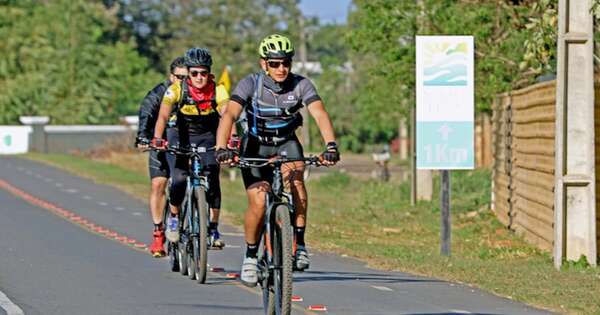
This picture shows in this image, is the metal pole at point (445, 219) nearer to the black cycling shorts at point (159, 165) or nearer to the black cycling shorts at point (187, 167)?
the black cycling shorts at point (159, 165)

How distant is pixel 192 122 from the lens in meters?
14.6

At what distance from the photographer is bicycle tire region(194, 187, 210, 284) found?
45.2 feet

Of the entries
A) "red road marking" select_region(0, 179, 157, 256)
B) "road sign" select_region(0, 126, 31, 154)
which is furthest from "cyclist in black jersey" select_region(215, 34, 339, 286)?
"road sign" select_region(0, 126, 31, 154)

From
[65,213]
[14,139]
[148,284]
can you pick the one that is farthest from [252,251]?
[14,139]

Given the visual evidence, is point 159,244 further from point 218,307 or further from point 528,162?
point 528,162

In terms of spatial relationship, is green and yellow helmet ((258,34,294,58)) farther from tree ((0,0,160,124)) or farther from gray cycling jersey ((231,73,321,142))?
tree ((0,0,160,124))

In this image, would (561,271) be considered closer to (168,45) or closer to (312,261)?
(312,261)

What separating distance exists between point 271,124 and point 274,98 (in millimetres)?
203

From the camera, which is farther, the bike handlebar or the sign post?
the sign post

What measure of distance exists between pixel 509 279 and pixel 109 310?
15.2 feet

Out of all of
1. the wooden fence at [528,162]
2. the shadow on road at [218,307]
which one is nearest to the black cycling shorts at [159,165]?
the shadow on road at [218,307]

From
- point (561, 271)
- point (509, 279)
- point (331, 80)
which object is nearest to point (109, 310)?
point (509, 279)

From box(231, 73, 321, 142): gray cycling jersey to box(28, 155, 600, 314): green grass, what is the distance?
2896 millimetres

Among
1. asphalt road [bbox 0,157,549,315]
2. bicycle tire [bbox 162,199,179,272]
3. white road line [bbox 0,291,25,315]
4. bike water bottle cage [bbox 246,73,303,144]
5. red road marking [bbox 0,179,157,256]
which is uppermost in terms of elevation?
bike water bottle cage [bbox 246,73,303,144]
